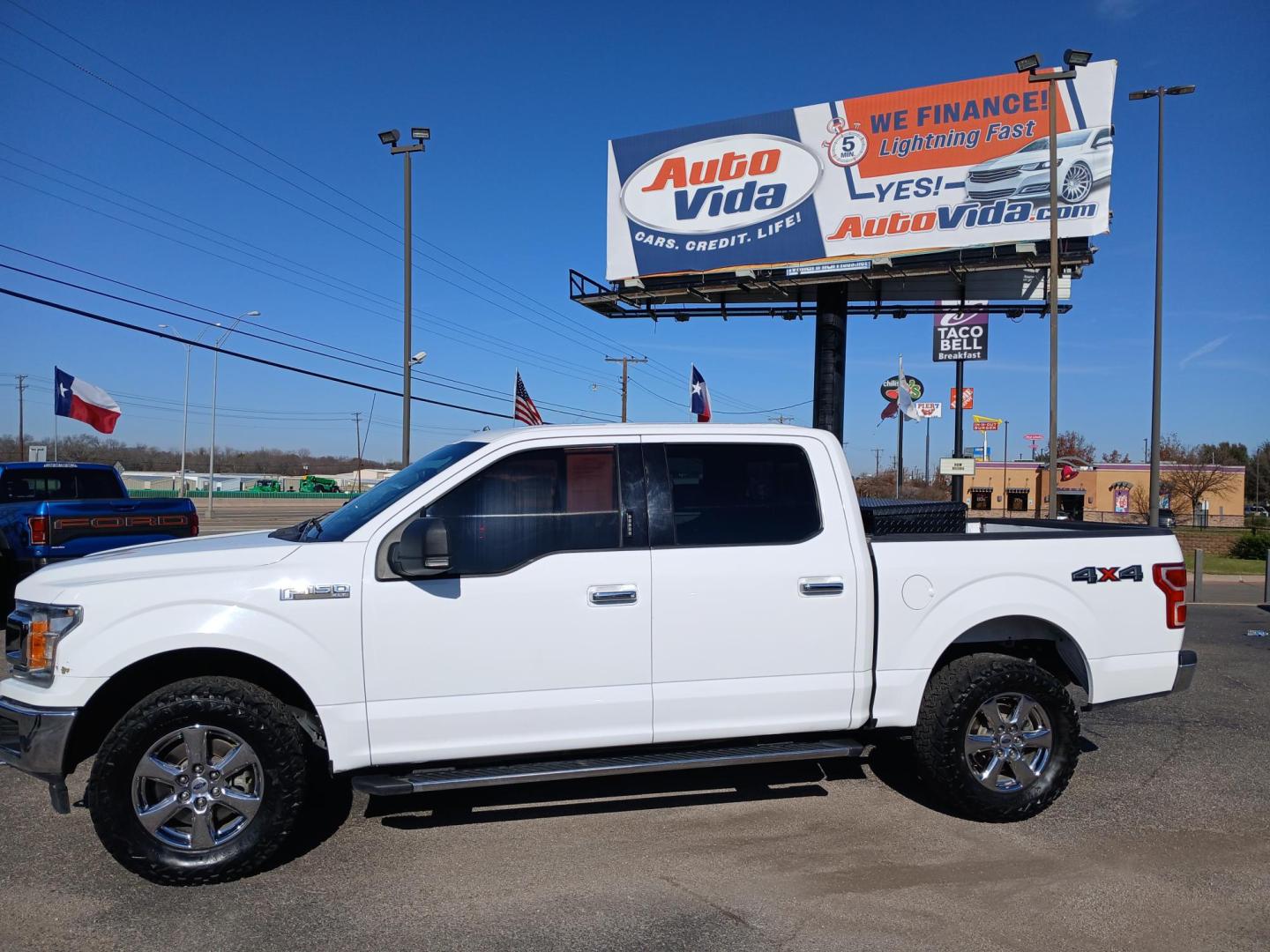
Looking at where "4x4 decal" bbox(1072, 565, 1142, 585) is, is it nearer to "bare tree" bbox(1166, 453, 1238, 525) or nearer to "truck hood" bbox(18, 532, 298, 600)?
"truck hood" bbox(18, 532, 298, 600)

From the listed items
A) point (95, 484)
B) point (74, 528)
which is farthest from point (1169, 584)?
point (95, 484)

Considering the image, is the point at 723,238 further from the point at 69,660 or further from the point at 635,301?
the point at 69,660

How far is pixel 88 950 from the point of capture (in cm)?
330

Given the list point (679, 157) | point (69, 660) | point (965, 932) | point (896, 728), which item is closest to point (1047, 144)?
point (679, 157)

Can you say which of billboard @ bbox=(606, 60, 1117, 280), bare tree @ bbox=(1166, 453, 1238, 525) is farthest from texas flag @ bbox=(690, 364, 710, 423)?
bare tree @ bbox=(1166, 453, 1238, 525)

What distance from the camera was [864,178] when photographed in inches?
776

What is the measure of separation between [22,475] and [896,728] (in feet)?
36.5

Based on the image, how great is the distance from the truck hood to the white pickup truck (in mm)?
16

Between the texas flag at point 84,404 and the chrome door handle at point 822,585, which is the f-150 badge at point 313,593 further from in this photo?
the texas flag at point 84,404

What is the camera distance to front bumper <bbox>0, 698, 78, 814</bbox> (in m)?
3.70

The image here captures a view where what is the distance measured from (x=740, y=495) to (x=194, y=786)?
284 centimetres

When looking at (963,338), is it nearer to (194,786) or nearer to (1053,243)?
(1053,243)

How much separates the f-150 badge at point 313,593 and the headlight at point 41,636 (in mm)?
822

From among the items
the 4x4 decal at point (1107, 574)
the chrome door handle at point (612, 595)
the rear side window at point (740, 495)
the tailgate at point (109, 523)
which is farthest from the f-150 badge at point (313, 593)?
the tailgate at point (109, 523)
